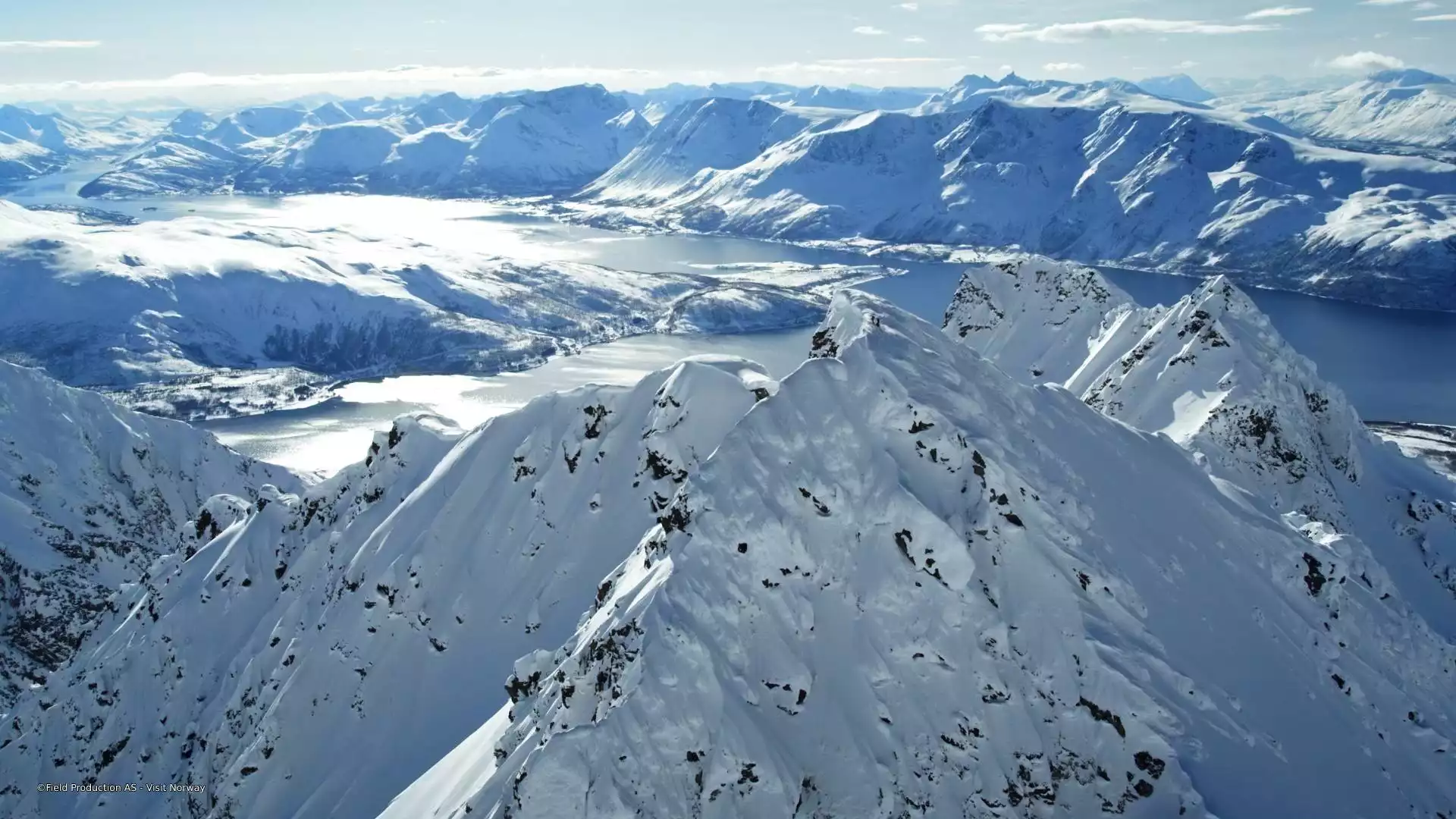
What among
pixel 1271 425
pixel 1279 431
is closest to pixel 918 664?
pixel 1271 425

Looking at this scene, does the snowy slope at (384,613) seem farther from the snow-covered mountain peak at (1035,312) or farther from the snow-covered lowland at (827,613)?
the snow-covered mountain peak at (1035,312)

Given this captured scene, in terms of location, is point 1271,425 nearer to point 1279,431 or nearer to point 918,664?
point 1279,431

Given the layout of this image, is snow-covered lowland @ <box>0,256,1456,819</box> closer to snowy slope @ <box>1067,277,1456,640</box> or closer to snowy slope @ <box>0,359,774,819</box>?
snowy slope @ <box>0,359,774,819</box>

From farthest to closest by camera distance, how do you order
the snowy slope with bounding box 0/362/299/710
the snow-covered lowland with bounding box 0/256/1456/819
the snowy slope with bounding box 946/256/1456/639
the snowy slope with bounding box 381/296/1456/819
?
the snowy slope with bounding box 0/362/299/710 → the snowy slope with bounding box 946/256/1456/639 → the snow-covered lowland with bounding box 0/256/1456/819 → the snowy slope with bounding box 381/296/1456/819

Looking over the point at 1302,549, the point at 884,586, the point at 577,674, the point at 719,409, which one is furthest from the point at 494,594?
the point at 1302,549

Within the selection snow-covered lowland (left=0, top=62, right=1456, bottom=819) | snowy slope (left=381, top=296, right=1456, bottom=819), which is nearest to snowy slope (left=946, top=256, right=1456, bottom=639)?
snow-covered lowland (left=0, top=62, right=1456, bottom=819)

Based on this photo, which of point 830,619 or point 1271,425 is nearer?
point 830,619

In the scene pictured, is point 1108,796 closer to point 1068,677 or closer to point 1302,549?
point 1068,677
